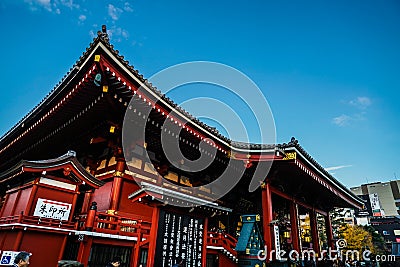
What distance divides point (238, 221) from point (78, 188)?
9518 millimetres

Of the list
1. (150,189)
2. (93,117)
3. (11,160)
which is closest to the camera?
(150,189)

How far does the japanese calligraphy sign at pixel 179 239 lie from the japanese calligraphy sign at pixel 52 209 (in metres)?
3.21

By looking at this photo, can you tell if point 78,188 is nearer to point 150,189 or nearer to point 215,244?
point 150,189

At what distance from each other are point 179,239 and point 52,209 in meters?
3.76

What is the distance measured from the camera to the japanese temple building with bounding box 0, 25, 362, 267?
6.57m

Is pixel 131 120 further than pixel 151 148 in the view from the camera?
No

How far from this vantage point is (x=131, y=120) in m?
8.36

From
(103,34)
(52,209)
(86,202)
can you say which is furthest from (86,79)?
(86,202)

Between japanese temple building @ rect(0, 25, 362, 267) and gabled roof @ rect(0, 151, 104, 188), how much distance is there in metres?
0.03

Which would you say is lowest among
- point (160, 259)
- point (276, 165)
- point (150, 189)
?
point (160, 259)

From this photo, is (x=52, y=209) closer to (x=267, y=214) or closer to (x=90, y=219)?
(x=90, y=219)

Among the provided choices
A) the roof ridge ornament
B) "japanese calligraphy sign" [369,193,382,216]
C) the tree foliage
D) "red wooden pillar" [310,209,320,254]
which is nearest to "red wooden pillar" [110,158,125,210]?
the roof ridge ornament

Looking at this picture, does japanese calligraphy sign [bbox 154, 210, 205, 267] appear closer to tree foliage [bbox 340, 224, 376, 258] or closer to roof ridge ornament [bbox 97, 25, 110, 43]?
roof ridge ornament [bbox 97, 25, 110, 43]

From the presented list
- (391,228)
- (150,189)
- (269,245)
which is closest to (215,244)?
(269,245)
